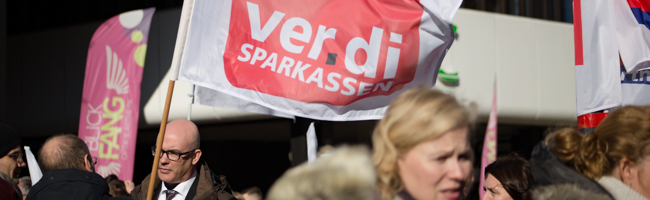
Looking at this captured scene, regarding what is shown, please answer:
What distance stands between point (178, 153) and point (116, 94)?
562 centimetres

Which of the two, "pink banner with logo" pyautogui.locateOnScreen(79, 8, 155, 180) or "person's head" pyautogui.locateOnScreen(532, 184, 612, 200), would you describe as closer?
"person's head" pyautogui.locateOnScreen(532, 184, 612, 200)

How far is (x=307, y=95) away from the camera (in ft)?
13.9

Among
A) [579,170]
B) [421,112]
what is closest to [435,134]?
[421,112]

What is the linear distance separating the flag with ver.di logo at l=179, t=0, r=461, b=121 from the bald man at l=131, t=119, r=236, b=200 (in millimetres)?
338

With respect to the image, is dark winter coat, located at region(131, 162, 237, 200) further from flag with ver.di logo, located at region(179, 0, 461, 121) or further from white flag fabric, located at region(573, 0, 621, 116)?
white flag fabric, located at region(573, 0, 621, 116)

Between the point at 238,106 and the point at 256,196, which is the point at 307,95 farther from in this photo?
the point at 256,196

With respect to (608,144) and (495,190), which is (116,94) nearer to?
(495,190)

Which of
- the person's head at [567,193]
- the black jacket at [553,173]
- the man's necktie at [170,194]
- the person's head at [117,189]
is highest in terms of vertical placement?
the black jacket at [553,173]

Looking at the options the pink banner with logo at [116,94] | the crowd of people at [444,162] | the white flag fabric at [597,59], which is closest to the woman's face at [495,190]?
the crowd of people at [444,162]

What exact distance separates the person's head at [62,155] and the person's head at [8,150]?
514 millimetres

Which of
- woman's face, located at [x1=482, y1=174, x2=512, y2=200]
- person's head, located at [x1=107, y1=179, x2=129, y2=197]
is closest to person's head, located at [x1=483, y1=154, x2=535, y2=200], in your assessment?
woman's face, located at [x1=482, y1=174, x2=512, y2=200]

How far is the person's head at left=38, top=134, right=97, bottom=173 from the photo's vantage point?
3523mm

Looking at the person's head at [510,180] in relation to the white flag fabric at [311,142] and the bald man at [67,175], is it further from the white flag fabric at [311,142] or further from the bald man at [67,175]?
the white flag fabric at [311,142]

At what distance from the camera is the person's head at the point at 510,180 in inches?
140
